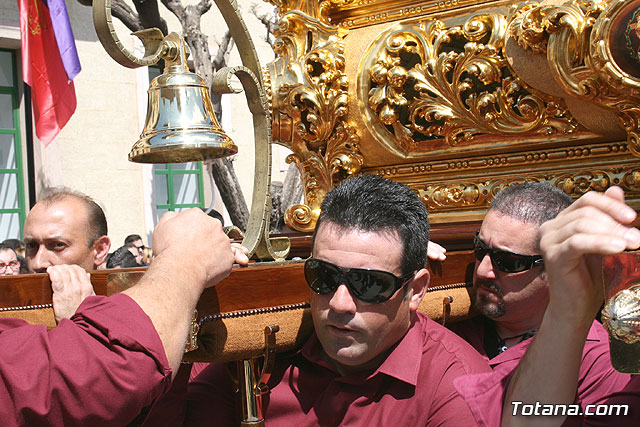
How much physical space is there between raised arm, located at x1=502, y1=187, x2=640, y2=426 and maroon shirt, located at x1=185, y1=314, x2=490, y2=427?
411 mm

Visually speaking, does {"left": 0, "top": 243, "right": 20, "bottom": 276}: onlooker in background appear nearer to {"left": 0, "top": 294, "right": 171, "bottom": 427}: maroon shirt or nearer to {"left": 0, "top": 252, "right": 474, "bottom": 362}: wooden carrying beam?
{"left": 0, "top": 252, "right": 474, "bottom": 362}: wooden carrying beam

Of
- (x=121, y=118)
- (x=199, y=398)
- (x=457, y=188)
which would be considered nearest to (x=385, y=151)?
(x=457, y=188)

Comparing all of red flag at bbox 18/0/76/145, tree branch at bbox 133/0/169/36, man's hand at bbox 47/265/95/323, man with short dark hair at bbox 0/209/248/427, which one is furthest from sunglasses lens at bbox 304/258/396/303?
tree branch at bbox 133/0/169/36

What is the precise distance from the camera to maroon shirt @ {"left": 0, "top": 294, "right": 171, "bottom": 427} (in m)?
1.24

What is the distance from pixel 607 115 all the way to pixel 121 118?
27.2ft

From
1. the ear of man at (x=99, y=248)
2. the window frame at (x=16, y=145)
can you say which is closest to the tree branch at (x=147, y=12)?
the window frame at (x=16, y=145)

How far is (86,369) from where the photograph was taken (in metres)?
1.27

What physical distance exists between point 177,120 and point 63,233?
1.24 metres

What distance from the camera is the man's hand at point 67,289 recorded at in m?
1.64

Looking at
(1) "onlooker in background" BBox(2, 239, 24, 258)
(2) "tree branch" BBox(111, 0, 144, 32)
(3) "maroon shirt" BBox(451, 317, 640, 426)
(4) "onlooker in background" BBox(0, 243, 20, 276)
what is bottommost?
(1) "onlooker in background" BBox(2, 239, 24, 258)

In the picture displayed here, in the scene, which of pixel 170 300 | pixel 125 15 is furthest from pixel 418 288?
pixel 125 15

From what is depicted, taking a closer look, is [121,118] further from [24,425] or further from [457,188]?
[24,425]

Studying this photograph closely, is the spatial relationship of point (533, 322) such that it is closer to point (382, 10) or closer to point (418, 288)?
point (418, 288)

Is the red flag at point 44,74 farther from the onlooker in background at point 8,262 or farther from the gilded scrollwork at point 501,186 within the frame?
the gilded scrollwork at point 501,186
